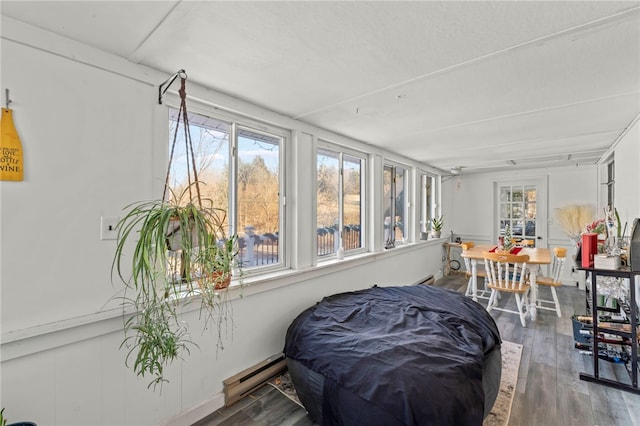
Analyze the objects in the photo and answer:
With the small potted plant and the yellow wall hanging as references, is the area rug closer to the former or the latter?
the yellow wall hanging

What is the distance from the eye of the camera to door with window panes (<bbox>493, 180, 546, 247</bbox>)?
542cm

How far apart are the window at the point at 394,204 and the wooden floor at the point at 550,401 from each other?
212 centimetres

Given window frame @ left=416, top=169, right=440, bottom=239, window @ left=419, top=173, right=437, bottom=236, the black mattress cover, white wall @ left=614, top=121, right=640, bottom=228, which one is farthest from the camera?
window @ left=419, top=173, right=437, bottom=236

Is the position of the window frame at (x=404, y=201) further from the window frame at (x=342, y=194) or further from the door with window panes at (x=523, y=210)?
the door with window panes at (x=523, y=210)

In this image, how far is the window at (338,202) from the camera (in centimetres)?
323

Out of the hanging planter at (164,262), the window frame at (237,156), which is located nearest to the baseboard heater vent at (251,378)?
the hanging planter at (164,262)

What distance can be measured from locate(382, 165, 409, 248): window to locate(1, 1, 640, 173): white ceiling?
1.75m

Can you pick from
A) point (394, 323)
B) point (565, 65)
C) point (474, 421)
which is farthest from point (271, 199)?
point (565, 65)

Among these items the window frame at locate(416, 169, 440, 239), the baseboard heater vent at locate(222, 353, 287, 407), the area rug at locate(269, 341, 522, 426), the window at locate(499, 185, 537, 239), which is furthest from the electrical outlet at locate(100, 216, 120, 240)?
the window at locate(499, 185, 537, 239)

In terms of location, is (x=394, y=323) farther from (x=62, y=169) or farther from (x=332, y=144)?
(x=62, y=169)

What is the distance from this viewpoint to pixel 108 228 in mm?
1572

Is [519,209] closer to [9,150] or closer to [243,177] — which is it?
[243,177]

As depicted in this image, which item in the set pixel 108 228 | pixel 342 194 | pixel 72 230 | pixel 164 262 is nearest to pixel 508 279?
pixel 342 194

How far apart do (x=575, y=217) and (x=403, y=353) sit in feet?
16.1
